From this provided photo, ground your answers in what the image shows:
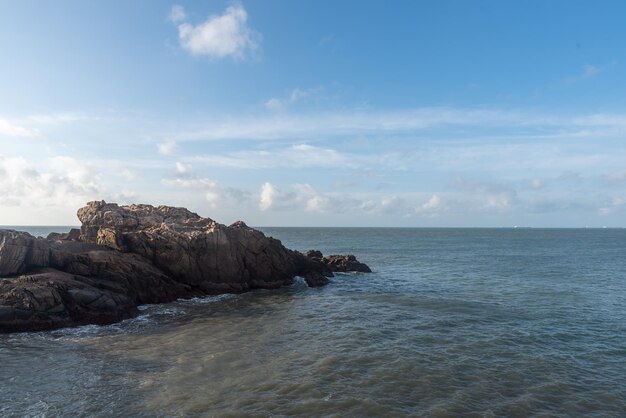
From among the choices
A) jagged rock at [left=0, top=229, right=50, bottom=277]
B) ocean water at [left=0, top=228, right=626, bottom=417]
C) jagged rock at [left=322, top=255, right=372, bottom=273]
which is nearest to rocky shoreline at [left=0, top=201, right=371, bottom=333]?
jagged rock at [left=0, top=229, right=50, bottom=277]

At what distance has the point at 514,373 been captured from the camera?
19.4 meters

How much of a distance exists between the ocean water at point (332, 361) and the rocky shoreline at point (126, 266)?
2.32m

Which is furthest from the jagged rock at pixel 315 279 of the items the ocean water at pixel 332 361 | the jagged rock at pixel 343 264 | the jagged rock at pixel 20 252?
the jagged rock at pixel 20 252

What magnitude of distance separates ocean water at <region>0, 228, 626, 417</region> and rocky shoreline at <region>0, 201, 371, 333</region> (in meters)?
2.32

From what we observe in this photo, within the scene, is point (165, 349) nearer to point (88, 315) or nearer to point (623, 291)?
point (88, 315)

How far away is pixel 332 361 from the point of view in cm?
2095

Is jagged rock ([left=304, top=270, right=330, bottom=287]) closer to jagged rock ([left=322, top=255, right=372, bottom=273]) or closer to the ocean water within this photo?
jagged rock ([left=322, top=255, right=372, bottom=273])

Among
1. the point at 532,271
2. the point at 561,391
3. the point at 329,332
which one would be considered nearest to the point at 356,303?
the point at 329,332

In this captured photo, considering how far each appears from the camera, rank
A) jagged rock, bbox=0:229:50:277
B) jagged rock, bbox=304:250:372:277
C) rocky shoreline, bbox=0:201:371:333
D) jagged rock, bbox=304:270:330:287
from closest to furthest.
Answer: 1. rocky shoreline, bbox=0:201:371:333
2. jagged rock, bbox=0:229:50:277
3. jagged rock, bbox=304:270:330:287
4. jagged rock, bbox=304:250:372:277

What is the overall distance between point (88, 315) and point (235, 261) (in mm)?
16695

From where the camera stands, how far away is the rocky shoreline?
2747 cm

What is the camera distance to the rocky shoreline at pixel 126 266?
2747 centimetres

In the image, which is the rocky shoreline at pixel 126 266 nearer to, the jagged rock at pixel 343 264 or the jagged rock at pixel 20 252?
the jagged rock at pixel 20 252

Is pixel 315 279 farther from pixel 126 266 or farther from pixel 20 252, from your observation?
pixel 20 252
